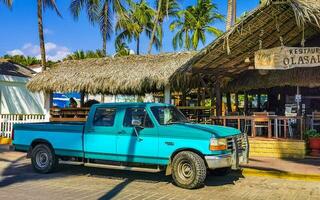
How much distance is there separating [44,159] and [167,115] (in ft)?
12.0

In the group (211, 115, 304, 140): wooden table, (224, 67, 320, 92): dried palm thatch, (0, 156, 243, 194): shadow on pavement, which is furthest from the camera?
(224, 67, 320, 92): dried palm thatch

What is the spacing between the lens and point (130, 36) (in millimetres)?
39219

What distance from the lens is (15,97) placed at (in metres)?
25.8

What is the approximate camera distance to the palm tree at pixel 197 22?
4138cm

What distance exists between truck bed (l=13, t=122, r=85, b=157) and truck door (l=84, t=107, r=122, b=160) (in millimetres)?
256

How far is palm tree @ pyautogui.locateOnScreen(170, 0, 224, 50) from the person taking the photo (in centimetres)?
4138

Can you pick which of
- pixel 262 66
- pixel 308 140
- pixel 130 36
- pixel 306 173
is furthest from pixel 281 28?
pixel 130 36

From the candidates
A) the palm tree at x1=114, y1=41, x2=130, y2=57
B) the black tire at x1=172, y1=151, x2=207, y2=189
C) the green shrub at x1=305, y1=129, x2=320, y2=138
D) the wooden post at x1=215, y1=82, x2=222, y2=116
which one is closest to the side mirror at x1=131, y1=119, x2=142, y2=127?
the black tire at x1=172, y1=151, x2=207, y2=189

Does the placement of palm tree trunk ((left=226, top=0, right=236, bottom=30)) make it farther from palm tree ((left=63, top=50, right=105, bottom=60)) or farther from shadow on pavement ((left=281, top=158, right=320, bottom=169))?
palm tree ((left=63, top=50, right=105, bottom=60))

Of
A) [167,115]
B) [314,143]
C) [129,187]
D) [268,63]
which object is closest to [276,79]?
[268,63]

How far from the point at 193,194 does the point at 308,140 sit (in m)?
6.91

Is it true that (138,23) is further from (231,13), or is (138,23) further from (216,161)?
(216,161)

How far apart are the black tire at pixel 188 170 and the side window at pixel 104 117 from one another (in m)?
2.06

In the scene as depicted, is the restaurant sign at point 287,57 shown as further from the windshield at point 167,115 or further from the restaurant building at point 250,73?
the windshield at point 167,115
